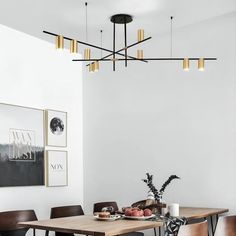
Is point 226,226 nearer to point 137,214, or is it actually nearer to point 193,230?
point 193,230

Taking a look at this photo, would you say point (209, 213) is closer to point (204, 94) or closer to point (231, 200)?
point (231, 200)

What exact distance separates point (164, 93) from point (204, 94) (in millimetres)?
520

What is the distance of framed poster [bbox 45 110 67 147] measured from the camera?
5.23 m

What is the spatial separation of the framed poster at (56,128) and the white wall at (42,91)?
94 mm

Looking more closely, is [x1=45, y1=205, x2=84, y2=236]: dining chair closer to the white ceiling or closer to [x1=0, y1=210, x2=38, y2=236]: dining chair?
[x1=0, y1=210, x2=38, y2=236]: dining chair

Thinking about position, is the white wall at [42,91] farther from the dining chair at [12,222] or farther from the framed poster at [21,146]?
the dining chair at [12,222]

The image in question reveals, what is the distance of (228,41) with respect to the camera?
4.72m

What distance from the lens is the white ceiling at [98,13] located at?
163 inches

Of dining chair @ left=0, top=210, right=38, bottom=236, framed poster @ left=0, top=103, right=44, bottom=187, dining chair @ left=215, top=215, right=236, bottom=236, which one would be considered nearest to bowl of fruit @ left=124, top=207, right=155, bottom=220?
dining chair @ left=215, top=215, right=236, bottom=236

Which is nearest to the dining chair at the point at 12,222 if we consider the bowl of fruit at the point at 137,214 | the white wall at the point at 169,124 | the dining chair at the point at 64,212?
the dining chair at the point at 64,212

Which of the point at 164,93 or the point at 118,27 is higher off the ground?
the point at 118,27

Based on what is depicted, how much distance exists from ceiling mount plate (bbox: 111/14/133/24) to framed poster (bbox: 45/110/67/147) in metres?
1.43

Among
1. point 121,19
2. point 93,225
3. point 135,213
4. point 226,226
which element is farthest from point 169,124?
point 93,225

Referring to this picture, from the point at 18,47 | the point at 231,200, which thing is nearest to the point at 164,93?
the point at 231,200
